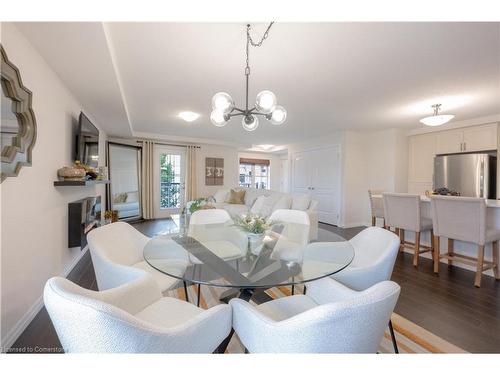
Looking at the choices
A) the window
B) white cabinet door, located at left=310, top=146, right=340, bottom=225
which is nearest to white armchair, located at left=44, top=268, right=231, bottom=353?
white cabinet door, located at left=310, top=146, right=340, bottom=225

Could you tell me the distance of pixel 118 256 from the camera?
168 cm

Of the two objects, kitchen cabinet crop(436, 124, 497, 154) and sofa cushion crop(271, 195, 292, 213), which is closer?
kitchen cabinet crop(436, 124, 497, 154)

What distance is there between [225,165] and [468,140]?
18.7 feet

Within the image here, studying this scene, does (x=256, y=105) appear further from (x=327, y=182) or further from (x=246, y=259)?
(x=327, y=182)

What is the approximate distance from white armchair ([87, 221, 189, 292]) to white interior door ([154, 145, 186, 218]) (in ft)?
15.4

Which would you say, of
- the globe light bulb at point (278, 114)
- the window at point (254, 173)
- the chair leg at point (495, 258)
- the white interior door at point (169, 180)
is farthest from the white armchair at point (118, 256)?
the window at point (254, 173)

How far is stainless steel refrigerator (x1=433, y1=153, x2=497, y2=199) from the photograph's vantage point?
3965 millimetres

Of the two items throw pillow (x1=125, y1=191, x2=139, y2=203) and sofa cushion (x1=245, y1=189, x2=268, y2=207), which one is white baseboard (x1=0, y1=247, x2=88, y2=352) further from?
sofa cushion (x1=245, y1=189, x2=268, y2=207)

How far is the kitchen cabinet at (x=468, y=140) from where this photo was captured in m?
4.08

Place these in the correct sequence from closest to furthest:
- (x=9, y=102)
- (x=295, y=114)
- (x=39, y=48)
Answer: (x=9, y=102) → (x=39, y=48) → (x=295, y=114)

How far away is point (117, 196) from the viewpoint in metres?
5.57
